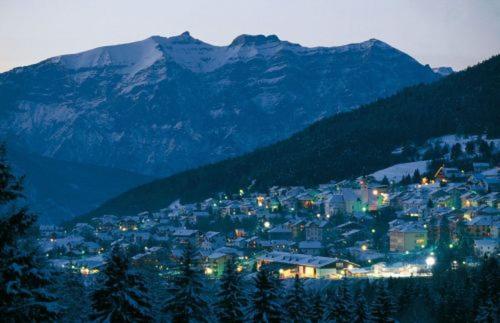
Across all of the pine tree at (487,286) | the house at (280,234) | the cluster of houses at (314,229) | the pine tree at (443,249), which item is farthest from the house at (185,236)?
the pine tree at (487,286)

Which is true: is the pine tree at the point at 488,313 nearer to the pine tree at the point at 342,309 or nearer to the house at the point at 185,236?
the pine tree at the point at 342,309

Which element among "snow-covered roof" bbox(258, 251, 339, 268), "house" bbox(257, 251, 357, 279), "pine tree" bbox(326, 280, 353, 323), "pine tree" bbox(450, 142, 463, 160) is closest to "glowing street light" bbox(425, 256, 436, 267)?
"house" bbox(257, 251, 357, 279)

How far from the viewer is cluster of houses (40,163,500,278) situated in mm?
94125

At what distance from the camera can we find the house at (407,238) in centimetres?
9525

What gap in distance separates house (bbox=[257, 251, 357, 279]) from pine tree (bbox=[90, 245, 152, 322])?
212 feet

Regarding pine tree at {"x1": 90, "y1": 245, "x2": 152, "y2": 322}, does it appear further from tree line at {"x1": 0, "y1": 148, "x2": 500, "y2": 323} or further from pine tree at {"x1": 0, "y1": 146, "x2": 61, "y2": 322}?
pine tree at {"x1": 0, "y1": 146, "x2": 61, "y2": 322}

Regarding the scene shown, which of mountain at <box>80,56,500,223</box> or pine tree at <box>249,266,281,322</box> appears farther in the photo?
mountain at <box>80,56,500,223</box>

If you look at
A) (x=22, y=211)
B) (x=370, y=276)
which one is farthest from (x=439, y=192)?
(x=22, y=211)

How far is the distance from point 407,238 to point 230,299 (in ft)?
233

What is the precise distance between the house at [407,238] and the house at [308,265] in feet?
30.8

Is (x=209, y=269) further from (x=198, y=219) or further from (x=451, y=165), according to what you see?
(x=451, y=165)

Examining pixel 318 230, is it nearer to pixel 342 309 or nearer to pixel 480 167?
pixel 480 167

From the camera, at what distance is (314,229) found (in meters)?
111

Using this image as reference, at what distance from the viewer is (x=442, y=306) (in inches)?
2467
